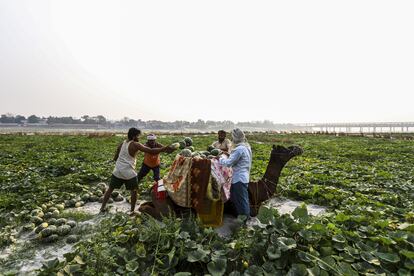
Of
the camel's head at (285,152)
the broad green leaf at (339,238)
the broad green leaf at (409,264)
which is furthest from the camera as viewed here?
the camel's head at (285,152)

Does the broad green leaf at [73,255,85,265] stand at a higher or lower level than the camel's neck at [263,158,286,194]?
lower

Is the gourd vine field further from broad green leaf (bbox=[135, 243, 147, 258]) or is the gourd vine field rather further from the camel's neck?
the camel's neck

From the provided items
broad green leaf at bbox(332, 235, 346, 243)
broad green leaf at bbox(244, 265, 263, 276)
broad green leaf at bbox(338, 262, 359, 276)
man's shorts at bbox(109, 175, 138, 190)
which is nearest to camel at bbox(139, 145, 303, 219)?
man's shorts at bbox(109, 175, 138, 190)

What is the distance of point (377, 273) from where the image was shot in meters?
3.48

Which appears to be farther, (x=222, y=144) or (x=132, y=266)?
(x=222, y=144)

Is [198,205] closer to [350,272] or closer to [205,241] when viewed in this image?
[205,241]

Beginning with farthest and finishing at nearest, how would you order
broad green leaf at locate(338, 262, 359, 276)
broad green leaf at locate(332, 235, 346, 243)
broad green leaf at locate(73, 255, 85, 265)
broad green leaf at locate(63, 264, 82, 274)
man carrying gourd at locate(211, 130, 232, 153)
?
man carrying gourd at locate(211, 130, 232, 153) → broad green leaf at locate(332, 235, 346, 243) → broad green leaf at locate(73, 255, 85, 265) → broad green leaf at locate(63, 264, 82, 274) → broad green leaf at locate(338, 262, 359, 276)

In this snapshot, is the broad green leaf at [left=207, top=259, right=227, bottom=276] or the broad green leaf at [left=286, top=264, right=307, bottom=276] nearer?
the broad green leaf at [left=286, top=264, right=307, bottom=276]

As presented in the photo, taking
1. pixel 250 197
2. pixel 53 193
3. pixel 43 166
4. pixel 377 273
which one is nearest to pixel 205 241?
pixel 250 197

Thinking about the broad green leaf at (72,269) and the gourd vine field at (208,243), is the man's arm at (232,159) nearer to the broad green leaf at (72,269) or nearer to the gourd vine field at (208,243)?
the gourd vine field at (208,243)

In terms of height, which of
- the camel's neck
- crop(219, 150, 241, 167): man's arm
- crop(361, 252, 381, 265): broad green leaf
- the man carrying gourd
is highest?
the man carrying gourd

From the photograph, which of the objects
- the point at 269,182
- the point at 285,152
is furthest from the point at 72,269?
the point at 285,152

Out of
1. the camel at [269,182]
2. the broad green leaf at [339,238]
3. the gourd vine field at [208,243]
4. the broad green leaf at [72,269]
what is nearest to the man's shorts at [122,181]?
the gourd vine field at [208,243]

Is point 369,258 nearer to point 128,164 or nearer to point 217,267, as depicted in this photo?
point 217,267
